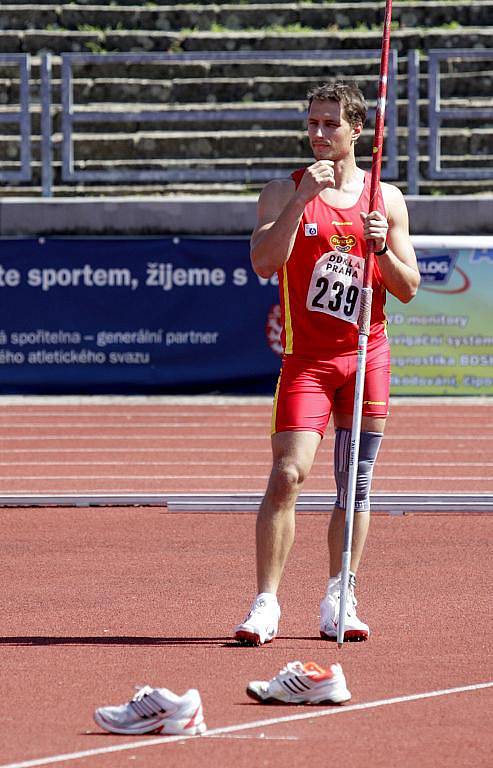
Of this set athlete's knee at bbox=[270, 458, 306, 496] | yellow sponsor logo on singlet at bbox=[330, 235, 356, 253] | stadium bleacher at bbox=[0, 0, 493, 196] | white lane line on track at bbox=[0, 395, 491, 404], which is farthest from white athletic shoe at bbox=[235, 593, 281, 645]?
stadium bleacher at bbox=[0, 0, 493, 196]

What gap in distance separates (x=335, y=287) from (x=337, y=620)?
4.23 feet

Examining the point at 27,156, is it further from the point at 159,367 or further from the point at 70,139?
the point at 159,367

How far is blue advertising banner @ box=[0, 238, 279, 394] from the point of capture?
1705 cm

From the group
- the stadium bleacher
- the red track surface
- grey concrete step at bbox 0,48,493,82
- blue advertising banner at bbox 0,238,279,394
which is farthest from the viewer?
grey concrete step at bbox 0,48,493,82

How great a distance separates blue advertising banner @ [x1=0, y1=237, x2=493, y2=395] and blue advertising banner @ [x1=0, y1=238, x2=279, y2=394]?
0.4 inches

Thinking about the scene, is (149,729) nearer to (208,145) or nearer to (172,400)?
(172,400)

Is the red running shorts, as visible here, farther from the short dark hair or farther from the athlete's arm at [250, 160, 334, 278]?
the short dark hair

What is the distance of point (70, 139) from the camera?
17812 millimetres

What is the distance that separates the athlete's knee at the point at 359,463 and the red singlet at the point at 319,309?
0.51ft

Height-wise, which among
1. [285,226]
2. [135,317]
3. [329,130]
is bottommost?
[135,317]

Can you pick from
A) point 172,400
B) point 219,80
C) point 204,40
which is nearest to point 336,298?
point 172,400

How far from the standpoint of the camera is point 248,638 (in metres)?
5.78

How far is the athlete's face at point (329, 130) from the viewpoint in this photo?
19.1ft

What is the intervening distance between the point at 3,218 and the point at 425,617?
12.0m
